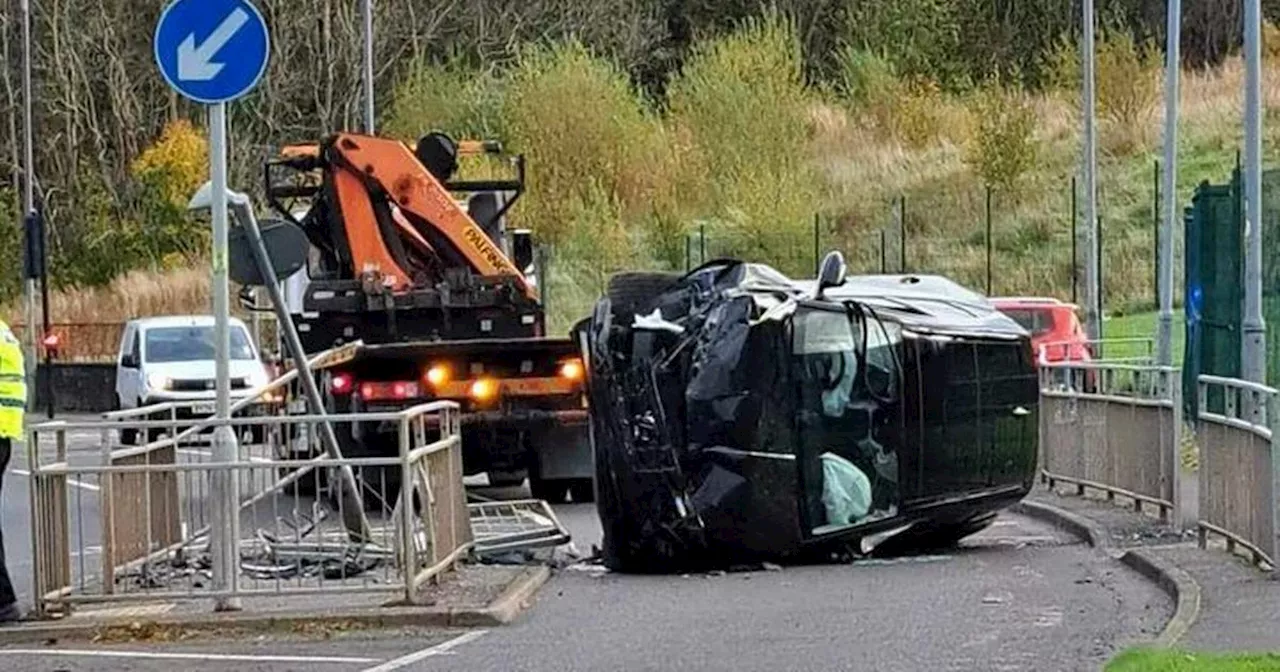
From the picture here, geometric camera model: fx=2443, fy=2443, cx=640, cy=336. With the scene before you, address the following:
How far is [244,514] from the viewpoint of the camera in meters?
13.6

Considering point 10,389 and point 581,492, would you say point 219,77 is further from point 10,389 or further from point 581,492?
point 581,492

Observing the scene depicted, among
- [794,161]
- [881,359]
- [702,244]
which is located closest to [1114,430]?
[881,359]

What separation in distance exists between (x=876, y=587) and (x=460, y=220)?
9.19 metres

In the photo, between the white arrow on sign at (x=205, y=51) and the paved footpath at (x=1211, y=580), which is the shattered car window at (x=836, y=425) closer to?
the paved footpath at (x=1211, y=580)

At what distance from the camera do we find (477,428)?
20.0 metres

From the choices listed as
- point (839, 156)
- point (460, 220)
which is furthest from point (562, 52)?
point (460, 220)

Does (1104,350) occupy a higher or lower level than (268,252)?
lower

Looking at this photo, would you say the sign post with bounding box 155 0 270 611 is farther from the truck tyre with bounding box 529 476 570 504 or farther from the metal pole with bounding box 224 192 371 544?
the truck tyre with bounding box 529 476 570 504

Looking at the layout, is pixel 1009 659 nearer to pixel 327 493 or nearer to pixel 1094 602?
pixel 1094 602

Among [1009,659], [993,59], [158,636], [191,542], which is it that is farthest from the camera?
[993,59]

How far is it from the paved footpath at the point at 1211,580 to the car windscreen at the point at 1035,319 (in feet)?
37.0

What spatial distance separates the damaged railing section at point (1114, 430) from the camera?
16.9 meters

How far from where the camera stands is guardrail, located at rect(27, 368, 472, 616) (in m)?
12.8

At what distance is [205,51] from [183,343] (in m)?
21.7
